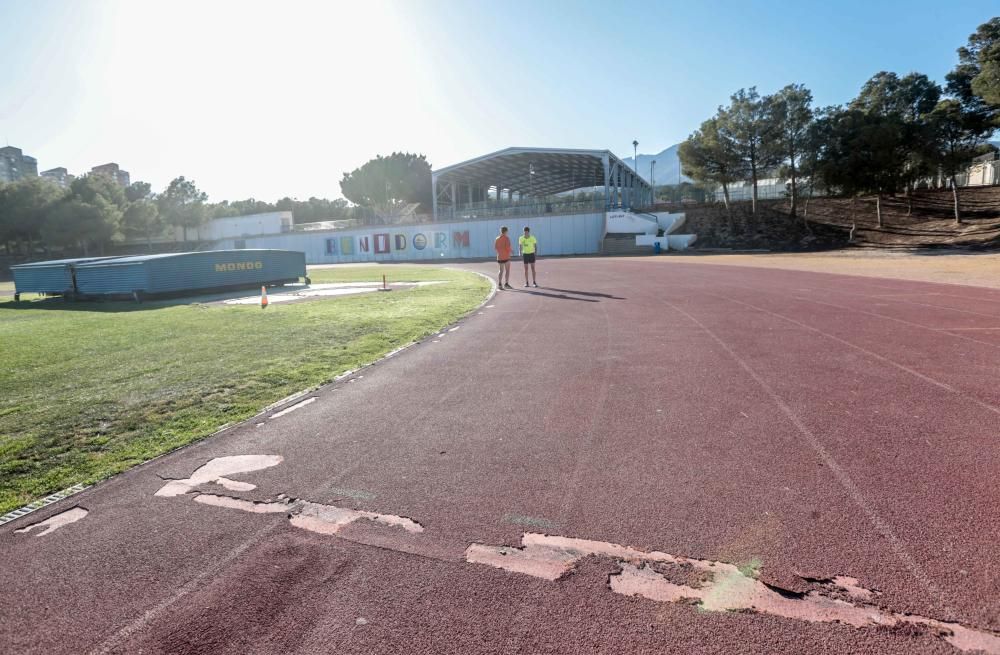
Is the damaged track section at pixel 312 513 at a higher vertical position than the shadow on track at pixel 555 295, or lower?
lower

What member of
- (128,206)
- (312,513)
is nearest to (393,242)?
(128,206)

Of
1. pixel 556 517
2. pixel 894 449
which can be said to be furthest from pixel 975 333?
pixel 556 517

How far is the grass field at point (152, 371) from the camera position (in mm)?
3885

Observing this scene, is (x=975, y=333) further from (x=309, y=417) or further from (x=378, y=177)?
(x=378, y=177)

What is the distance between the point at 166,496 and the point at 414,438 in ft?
5.44

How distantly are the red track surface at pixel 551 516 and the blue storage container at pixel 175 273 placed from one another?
1453 centimetres

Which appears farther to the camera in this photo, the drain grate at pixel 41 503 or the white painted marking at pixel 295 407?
the white painted marking at pixel 295 407

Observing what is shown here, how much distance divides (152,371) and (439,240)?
4165 centimetres

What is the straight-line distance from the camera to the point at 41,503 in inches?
123

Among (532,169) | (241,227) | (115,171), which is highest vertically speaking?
(115,171)

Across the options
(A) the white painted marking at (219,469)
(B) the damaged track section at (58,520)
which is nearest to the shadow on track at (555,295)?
(A) the white painted marking at (219,469)

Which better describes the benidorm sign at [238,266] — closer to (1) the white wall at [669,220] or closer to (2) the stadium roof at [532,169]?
(2) the stadium roof at [532,169]

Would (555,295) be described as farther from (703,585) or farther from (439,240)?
(439,240)

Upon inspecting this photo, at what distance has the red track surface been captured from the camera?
199cm
